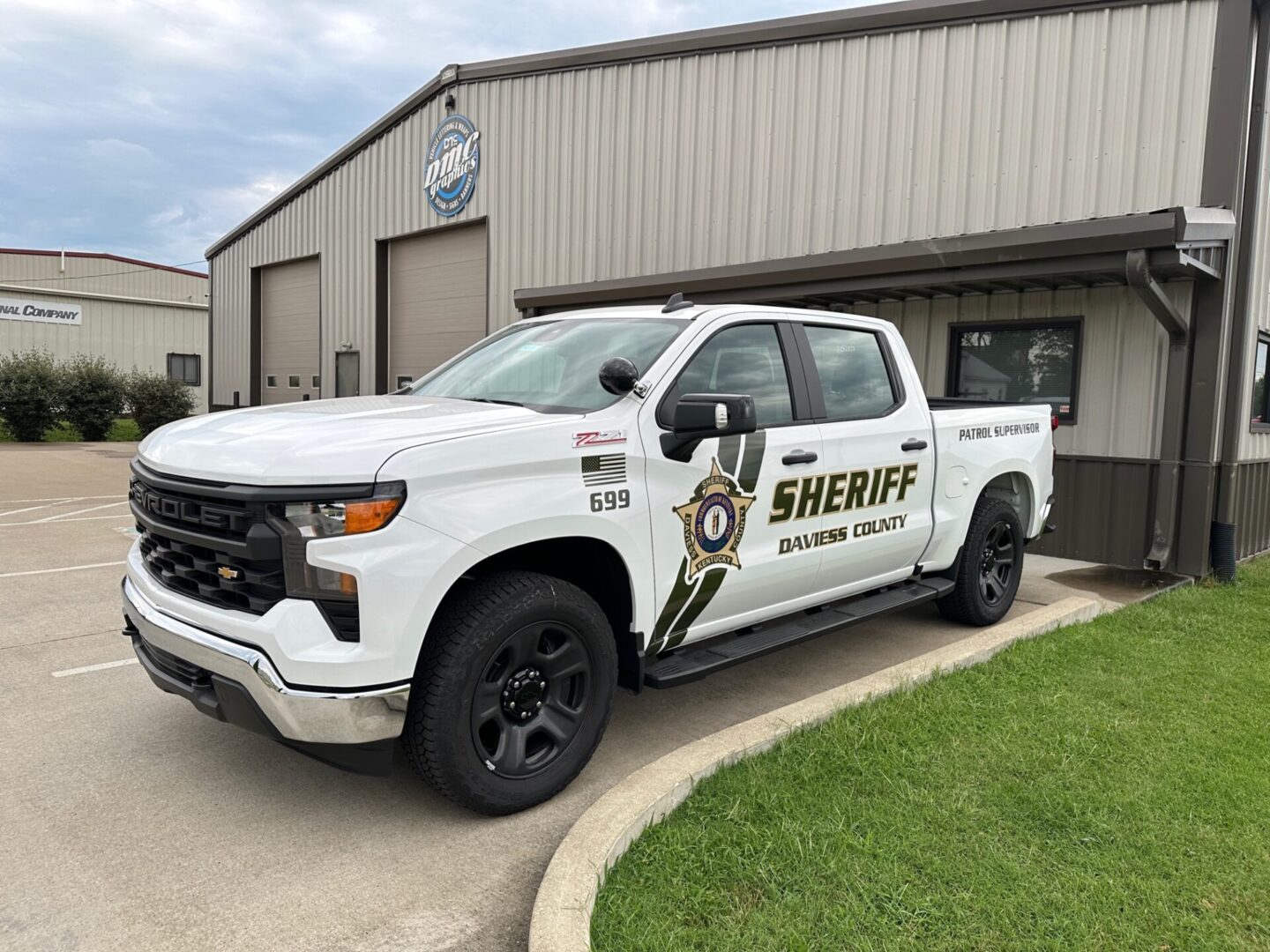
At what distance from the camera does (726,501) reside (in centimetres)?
398

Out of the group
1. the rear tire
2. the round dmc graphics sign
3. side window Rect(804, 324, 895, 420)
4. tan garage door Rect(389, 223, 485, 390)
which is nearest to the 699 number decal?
side window Rect(804, 324, 895, 420)

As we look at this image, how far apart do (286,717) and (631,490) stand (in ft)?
4.79

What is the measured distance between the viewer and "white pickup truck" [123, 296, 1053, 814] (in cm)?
296

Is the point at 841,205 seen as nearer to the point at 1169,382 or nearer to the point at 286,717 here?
the point at 1169,382

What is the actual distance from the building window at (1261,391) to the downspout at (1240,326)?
42.1 inches

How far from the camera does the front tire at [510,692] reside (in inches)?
123

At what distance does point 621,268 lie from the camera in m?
12.9

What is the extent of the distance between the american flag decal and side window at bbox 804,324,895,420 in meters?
1.47

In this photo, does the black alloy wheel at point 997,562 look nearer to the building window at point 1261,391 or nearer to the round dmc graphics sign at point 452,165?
the building window at point 1261,391

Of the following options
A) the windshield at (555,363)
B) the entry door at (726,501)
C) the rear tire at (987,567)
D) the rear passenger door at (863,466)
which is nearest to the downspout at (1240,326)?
the rear tire at (987,567)

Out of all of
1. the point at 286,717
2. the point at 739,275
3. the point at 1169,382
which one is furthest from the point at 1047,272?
the point at 286,717

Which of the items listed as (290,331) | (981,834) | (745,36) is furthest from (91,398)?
(981,834)

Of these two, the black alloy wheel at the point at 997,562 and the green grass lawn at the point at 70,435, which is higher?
the black alloy wheel at the point at 997,562

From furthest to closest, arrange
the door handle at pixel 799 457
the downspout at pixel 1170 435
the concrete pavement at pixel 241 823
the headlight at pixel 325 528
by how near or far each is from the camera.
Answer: the downspout at pixel 1170 435 < the door handle at pixel 799 457 < the headlight at pixel 325 528 < the concrete pavement at pixel 241 823
